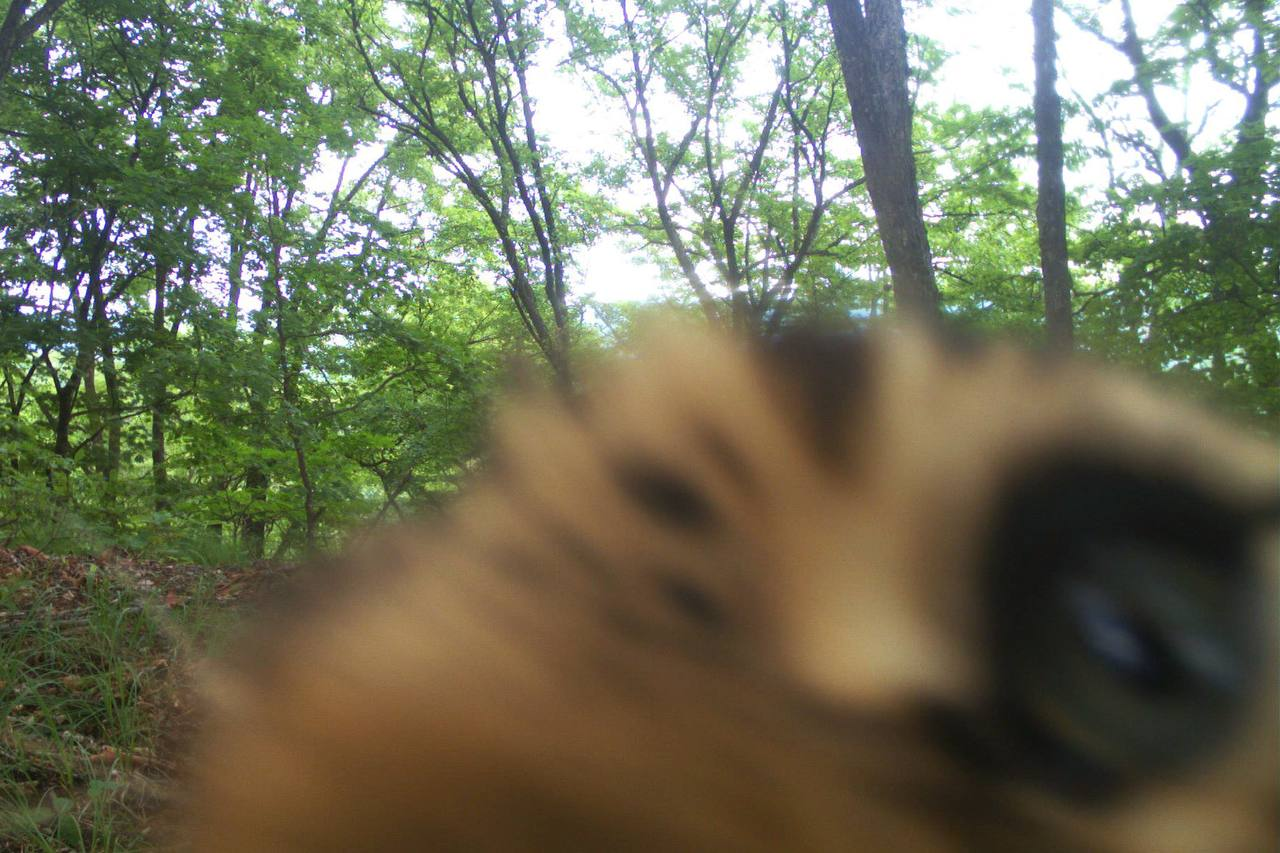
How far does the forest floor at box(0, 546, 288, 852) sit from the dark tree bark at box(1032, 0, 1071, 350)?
6.04 m

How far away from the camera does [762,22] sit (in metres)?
12.0

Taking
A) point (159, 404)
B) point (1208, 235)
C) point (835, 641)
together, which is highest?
point (1208, 235)

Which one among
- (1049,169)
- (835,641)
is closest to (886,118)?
(1049,169)

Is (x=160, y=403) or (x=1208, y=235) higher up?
(x=1208, y=235)

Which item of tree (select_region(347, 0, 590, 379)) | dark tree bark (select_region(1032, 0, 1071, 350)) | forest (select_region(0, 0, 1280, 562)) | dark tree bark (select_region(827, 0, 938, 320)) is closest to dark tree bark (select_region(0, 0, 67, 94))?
forest (select_region(0, 0, 1280, 562))

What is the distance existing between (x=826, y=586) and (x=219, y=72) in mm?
9565

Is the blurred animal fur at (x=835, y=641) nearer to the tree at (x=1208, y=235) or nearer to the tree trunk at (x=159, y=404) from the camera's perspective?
the tree at (x=1208, y=235)

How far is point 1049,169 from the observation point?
23.3 ft

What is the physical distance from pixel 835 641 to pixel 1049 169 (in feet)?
25.6

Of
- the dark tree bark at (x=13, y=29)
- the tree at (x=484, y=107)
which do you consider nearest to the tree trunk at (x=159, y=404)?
the dark tree bark at (x=13, y=29)

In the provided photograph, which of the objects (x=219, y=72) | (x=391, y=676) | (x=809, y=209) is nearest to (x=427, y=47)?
(x=219, y=72)

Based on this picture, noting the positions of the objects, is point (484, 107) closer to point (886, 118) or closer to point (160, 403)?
point (160, 403)

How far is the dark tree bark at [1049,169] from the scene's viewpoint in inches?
259

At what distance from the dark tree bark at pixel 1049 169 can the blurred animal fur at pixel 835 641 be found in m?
6.70
